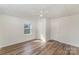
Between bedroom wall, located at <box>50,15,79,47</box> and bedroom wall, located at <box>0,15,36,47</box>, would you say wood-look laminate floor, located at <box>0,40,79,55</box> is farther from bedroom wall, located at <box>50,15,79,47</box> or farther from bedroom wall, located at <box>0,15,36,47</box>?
bedroom wall, located at <box>0,15,36,47</box>

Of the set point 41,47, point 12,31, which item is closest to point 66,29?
point 41,47

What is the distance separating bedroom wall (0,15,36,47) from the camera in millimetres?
4064

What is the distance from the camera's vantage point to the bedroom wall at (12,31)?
13.3 ft

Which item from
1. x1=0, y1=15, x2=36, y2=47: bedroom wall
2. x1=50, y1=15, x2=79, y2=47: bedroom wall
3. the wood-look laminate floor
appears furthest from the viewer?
x1=0, y1=15, x2=36, y2=47: bedroom wall

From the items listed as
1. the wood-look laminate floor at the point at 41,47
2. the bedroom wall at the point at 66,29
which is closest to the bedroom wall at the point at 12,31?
the wood-look laminate floor at the point at 41,47

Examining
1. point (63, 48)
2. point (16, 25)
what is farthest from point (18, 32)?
point (63, 48)

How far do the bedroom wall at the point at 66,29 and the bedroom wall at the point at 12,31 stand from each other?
851 mm

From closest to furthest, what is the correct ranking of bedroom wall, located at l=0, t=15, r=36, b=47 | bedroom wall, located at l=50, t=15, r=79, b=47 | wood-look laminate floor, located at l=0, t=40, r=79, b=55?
wood-look laminate floor, located at l=0, t=40, r=79, b=55, bedroom wall, located at l=50, t=15, r=79, b=47, bedroom wall, located at l=0, t=15, r=36, b=47

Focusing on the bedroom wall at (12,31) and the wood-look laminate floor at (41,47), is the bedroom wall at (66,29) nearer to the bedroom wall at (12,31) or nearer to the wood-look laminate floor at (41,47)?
the wood-look laminate floor at (41,47)

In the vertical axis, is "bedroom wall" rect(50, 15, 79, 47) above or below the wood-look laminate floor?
above

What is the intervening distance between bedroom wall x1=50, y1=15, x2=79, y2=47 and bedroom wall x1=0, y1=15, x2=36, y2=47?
2.79ft

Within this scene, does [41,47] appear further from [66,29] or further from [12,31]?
[12,31]

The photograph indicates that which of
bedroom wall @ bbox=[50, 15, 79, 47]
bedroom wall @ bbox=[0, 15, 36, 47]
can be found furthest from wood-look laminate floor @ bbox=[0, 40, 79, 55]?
bedroom wall @ bbox=[0, 15, 36, 47]
